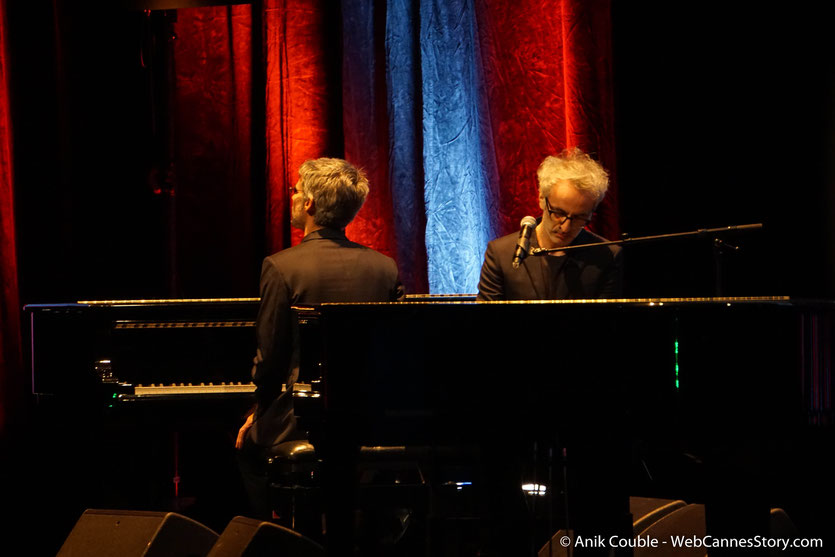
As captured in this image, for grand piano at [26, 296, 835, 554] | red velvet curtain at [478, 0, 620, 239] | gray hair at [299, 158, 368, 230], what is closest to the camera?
grand piano at [26, 296, 835, 554]

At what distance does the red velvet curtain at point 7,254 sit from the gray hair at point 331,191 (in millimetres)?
1776

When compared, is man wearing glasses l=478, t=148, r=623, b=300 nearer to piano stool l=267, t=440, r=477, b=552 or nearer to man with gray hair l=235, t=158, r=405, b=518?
man with gray hair l=235, t=158, r=405, b=518

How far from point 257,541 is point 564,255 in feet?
5.22

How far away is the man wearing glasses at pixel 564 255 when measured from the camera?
10.1ft

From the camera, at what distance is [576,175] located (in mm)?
3076

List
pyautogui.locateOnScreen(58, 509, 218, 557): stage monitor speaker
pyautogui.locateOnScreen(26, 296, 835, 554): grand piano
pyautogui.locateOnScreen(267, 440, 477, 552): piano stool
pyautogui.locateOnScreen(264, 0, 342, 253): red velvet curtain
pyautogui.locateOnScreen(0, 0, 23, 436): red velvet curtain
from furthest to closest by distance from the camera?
pyautogui.locateOnScreen(264, 0, 342, 253): red velvet curtain → pyautogui.locateOnScreen(0, 0, 23, 436): red velvet curtain → pyautogui.locateOnScreen(267, 440, 477, 552): piano stool → pyautogui.locateOnScreen(58, 509, 218, 557): stage monitor speaker → pyautogui.locateOnScreen(26, 296, 835, 554): grand piano

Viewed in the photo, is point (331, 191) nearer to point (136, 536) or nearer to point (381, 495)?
point (381, 495)

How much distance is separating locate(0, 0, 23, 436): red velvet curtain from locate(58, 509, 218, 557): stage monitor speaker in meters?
1.82

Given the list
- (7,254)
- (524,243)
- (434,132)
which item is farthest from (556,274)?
(7,254)

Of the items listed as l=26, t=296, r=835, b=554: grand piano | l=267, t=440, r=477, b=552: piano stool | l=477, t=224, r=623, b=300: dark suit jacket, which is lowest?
l=267, t=440, r=477, b=552: piano stool

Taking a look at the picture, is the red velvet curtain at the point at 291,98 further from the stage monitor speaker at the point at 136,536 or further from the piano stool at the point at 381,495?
the stage monitor speaker at the point at 136,536

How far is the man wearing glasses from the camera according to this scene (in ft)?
10.1

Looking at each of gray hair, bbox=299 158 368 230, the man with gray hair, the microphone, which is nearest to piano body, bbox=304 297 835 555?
the microphone

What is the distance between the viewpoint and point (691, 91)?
375 cm
